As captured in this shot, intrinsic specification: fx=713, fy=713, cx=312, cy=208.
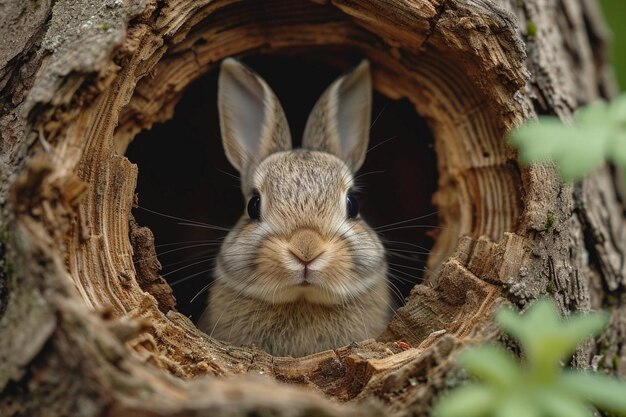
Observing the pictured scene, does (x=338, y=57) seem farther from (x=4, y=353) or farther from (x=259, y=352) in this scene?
(x=4, y=353)

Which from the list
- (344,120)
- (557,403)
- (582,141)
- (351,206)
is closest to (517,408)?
(557,403)

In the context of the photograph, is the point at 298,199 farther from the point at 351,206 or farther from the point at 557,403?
the point at 557,403

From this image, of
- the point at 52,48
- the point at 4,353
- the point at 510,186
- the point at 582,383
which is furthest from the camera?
the point at 510,186

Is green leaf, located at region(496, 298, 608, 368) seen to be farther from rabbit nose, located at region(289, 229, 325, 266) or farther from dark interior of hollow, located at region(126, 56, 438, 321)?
dark interior of hollow, located at region(126, 56, 438, 321)

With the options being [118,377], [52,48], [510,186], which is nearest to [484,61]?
[510,186]

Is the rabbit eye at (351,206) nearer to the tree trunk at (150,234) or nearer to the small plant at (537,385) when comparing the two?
the tree trunk at (150,234)

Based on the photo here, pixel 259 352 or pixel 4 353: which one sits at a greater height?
pixel 259 352
